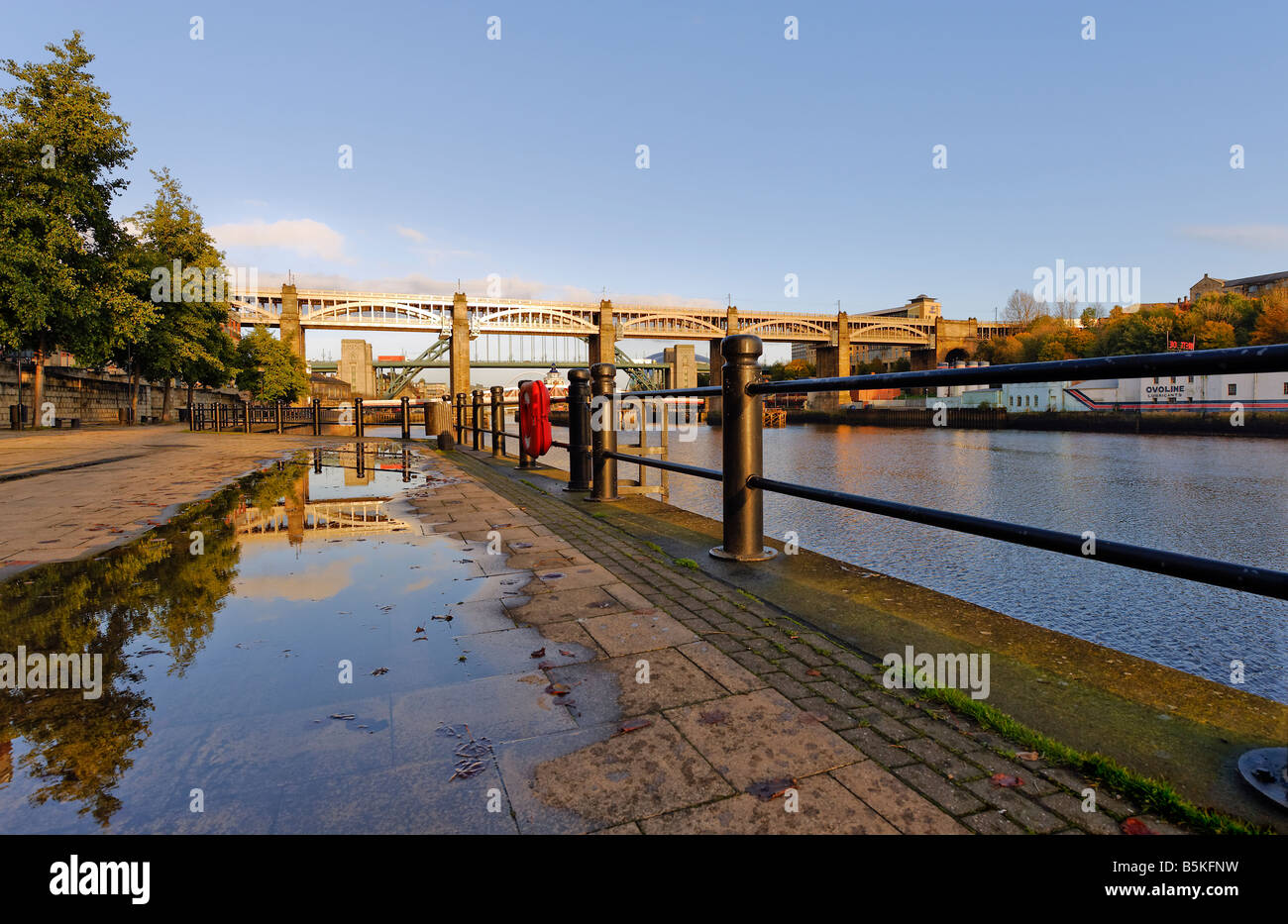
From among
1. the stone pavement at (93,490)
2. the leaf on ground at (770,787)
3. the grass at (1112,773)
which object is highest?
the stone pavement at (93,490)

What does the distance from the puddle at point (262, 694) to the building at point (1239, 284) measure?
392 ft

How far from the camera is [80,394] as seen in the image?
38219mm

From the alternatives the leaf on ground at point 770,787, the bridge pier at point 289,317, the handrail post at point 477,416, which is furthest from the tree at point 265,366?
the leaf on ground at point 770,787

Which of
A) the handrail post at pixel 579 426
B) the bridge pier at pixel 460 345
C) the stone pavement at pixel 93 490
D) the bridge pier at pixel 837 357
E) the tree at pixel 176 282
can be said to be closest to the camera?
the stone pavement at pixel 93 490

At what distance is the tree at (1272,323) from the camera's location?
1948 inches

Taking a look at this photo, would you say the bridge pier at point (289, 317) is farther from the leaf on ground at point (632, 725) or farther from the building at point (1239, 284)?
the building at point (1239, 284)

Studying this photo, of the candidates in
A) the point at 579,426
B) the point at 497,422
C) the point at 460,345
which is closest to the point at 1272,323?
the point at 497,422

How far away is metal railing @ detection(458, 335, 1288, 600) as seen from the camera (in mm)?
1712

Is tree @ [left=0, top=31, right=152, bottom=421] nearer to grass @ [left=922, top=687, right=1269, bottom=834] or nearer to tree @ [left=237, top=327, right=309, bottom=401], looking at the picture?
tree @ [left=237, top=327, right=309, bottom=401]

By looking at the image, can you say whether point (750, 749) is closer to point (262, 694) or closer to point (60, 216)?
point (262, 694)

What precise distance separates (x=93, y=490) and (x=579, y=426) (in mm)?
5495

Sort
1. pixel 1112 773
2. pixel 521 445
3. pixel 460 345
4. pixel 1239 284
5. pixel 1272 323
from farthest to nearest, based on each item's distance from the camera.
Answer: pixel 1239 284
pixel 460 345
pixel 1272 323
pixel 521 445
pixel 1112 773

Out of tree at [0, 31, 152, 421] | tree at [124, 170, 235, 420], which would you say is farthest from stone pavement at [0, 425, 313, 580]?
tree at [124, 170, 235, 420]
